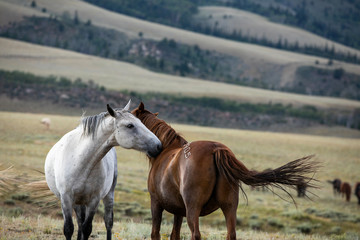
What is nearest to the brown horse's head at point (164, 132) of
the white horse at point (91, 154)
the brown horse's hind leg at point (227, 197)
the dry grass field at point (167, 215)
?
the white horse at point (91, 154)

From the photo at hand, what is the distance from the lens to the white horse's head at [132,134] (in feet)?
22.4

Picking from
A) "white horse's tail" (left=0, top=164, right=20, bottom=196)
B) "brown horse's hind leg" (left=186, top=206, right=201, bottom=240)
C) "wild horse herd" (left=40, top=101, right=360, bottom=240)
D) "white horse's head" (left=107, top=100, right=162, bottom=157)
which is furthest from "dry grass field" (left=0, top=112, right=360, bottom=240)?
"brown horse's hind leg" (left=186, top=206, right=201, bottom=240)

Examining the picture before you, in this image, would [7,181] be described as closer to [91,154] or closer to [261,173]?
[91,154]

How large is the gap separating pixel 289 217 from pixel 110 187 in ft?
36.6

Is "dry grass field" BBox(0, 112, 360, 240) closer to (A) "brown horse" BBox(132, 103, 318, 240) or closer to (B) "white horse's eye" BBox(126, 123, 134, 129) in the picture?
(B) "white horse's eye" BBox(126, 123, 134, 129)

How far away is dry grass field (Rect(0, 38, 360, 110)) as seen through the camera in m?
92.3

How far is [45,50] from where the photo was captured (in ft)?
379

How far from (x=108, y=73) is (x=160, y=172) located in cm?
10066

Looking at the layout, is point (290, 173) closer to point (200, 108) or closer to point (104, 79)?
point (200, 108)

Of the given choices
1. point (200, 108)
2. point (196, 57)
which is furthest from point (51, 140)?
point (196, 57)

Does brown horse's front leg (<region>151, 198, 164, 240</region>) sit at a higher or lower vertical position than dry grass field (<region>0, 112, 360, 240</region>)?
higher

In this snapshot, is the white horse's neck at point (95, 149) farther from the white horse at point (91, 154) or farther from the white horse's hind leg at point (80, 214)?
the white horse's hind leg at point (80, 214)

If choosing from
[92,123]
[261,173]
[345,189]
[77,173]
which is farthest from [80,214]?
[345,189]

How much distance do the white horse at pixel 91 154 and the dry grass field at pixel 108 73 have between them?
78599 millimetres
